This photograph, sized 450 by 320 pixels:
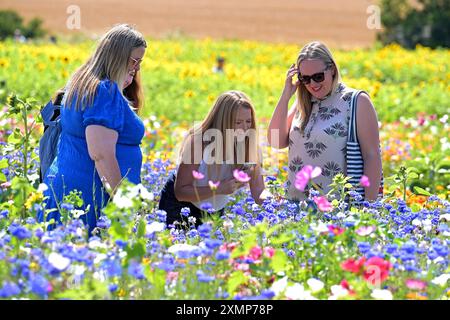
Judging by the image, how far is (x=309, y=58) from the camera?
175 inches

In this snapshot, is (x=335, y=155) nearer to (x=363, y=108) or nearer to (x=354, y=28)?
(x=363, y=108)

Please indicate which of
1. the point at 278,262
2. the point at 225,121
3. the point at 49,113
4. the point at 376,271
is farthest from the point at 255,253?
the point at 49,113

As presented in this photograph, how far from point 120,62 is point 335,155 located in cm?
126

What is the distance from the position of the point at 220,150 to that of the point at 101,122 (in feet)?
2.58

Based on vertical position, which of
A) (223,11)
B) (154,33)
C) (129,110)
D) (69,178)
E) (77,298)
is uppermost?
(223,11)

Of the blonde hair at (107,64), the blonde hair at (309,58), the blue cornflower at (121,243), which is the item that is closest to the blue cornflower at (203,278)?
the blue cornflower at (121,243)

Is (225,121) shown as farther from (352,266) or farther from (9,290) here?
(9,290)

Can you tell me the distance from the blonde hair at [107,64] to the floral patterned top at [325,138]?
3.48 feet

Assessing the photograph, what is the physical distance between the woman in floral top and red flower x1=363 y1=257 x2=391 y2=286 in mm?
1563

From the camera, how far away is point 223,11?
138ft

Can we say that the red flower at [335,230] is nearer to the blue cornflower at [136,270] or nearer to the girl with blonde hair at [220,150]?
the blue cornflower at [136,270]

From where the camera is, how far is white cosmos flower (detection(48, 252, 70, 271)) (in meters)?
2.71

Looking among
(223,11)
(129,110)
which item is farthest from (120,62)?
(223,11)

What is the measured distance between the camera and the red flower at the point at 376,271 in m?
2.87
